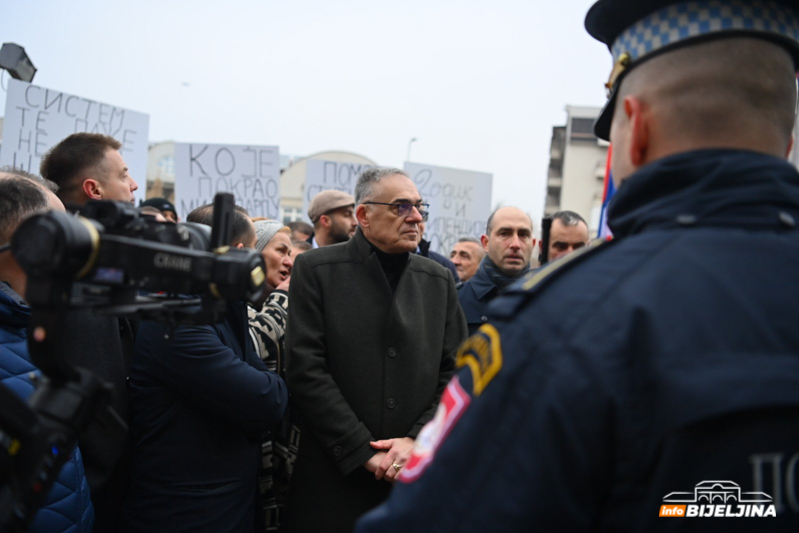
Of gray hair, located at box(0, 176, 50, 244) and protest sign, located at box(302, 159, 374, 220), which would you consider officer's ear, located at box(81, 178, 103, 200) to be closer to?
gray hair, located at box(0, 176, 50, 244)

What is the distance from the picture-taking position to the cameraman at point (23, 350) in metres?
1.97

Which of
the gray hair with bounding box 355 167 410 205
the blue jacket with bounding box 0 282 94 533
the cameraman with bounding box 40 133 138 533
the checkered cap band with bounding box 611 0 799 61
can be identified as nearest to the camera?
the checkered cap band with bounding box 611 0 799 61

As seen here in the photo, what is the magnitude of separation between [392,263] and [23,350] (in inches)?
70.8

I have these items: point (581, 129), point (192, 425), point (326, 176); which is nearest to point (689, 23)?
point (192, 425)

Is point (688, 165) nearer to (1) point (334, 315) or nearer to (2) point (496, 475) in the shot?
(2) point (496, 475)

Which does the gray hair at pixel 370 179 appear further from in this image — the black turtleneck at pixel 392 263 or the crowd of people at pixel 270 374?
the black turtleneck at pixel 392 263

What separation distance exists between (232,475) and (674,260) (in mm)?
2219

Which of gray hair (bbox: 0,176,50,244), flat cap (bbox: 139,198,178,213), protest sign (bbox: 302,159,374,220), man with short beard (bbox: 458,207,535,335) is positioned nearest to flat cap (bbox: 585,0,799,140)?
gray hair (bbox: 0,176,50,244)

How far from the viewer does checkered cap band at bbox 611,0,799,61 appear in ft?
3.69

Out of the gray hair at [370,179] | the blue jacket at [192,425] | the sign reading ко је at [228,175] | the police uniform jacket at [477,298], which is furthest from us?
the sign reading ко је at [228,175]

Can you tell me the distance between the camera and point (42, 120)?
17.4 ft

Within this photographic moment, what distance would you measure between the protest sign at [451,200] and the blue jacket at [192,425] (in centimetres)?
531

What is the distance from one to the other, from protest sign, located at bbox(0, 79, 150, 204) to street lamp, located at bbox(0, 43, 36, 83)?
0.39 feet

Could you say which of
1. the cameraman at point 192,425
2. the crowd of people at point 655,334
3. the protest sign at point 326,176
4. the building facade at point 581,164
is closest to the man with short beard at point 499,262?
the cameraman at point 192,425
